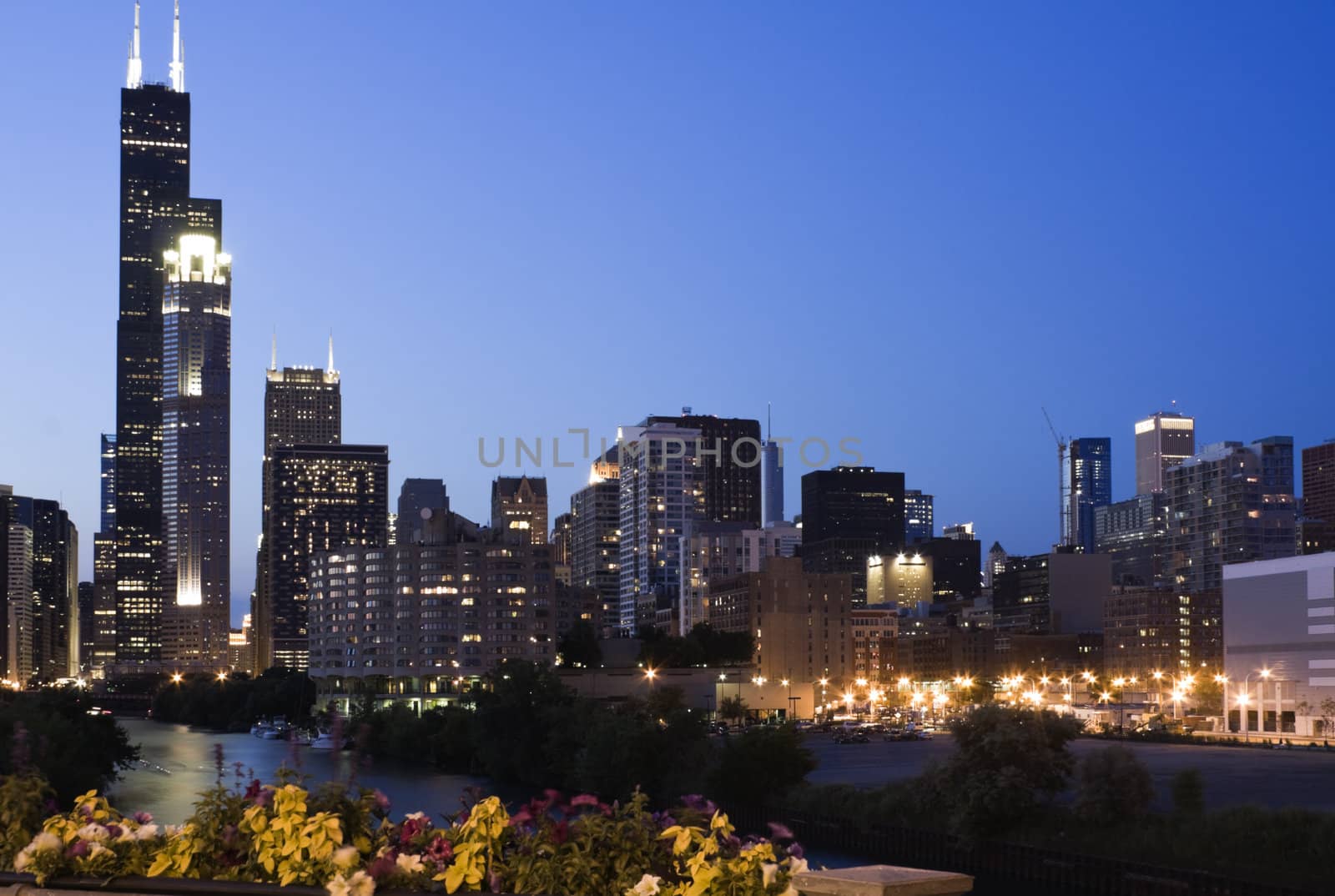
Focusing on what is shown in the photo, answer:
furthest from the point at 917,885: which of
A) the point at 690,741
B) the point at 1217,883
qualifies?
the point at 690,741

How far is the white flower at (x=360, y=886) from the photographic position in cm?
952

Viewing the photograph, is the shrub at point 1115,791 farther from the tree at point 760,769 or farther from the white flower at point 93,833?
the white flower at point 93,833

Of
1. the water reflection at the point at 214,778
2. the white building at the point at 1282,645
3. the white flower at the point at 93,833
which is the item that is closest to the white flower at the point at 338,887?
the white flower at the point at 93,833

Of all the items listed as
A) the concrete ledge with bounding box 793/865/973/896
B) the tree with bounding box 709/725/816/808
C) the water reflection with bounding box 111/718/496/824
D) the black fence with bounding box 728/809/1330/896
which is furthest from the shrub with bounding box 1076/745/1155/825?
the concrete ledge with bounding box 793/865/973/896

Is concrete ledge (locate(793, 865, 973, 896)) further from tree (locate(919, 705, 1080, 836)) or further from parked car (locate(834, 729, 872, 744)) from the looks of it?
parked car (locate(834, 729, 872, 744))

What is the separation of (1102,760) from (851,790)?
15057mm

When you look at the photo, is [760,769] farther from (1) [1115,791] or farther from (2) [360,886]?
(2) [360,886]

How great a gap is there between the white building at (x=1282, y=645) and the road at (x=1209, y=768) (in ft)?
49.3

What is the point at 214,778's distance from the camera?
308ft

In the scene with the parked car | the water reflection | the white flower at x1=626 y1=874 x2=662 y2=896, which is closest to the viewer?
the white flower at x1=626 y1=874 x2=662 y2=896

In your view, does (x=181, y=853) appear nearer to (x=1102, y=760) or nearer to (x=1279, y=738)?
(x=1102, y=760)

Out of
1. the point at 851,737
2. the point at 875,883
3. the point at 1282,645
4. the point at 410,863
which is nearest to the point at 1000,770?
the point at 875,883

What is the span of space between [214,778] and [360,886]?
3524 inches

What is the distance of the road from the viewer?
272 feet
